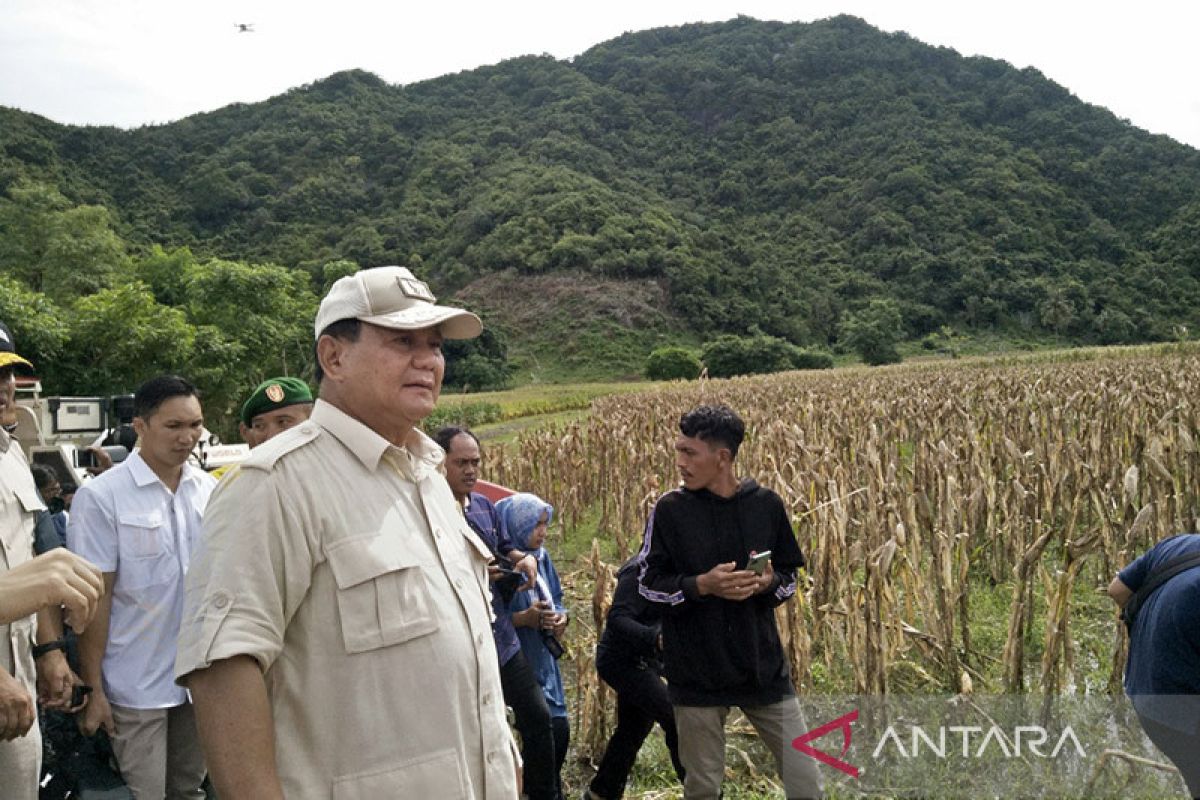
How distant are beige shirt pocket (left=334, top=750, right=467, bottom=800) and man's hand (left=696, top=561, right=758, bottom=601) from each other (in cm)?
149

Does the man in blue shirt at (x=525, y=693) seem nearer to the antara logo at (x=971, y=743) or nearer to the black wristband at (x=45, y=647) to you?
the antara logo at (x=971, y=743)

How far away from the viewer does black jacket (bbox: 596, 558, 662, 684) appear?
350cm

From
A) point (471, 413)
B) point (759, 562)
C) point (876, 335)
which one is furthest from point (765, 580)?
point (876, 335)

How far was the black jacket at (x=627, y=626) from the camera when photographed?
3.50 meters

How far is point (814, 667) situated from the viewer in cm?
497

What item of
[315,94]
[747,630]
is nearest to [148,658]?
[747,630]

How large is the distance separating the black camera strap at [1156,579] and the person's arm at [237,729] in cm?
229

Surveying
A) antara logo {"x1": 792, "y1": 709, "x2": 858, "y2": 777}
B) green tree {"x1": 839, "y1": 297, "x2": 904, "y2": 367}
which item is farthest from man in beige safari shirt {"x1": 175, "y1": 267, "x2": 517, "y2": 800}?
green tree {"x1": 839, "y1": 297, "x2": 904, "y2": 367}

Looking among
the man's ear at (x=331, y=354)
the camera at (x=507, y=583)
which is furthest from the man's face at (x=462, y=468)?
the man's ear at (x=331, y=354)

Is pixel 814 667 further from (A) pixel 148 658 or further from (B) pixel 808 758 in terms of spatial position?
(A) pixel 148 658

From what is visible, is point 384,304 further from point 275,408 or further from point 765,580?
point 275,408

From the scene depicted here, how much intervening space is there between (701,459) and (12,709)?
6.94 ft

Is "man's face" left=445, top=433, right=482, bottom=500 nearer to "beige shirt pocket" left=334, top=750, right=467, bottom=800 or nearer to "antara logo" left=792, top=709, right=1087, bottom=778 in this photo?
"antara logo" left=792, top=709, right=1087, bottom=778

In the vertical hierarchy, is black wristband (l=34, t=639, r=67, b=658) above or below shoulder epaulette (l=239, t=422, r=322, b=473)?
below
